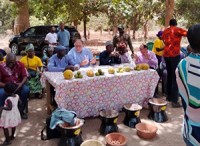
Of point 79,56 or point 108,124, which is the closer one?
point 108,124

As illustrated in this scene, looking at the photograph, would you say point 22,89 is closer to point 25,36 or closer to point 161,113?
point 161,113

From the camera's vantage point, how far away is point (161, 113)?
5055 mm

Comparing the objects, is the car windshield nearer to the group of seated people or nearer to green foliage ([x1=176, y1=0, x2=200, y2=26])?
the group of seated people

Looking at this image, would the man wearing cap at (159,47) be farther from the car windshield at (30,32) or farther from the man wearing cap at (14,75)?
the car windshield at (30,32)

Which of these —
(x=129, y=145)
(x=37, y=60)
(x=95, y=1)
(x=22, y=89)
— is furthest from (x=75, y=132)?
(x=95, y=1)

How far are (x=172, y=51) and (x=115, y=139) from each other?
8.29 ft

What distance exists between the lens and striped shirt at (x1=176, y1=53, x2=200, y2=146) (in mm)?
1876

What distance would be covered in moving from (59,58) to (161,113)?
237cm

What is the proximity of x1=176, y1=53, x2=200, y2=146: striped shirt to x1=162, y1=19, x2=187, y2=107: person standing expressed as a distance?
12.3 feet

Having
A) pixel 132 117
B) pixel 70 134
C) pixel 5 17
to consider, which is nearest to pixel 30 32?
pixel 132 117

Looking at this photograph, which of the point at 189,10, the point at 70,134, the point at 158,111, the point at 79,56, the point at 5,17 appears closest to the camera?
the point at 70,134

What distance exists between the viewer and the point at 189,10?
62.3 feet

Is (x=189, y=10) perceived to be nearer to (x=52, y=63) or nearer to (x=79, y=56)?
(x=79, y=56)

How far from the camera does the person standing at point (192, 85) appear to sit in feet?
6.12
